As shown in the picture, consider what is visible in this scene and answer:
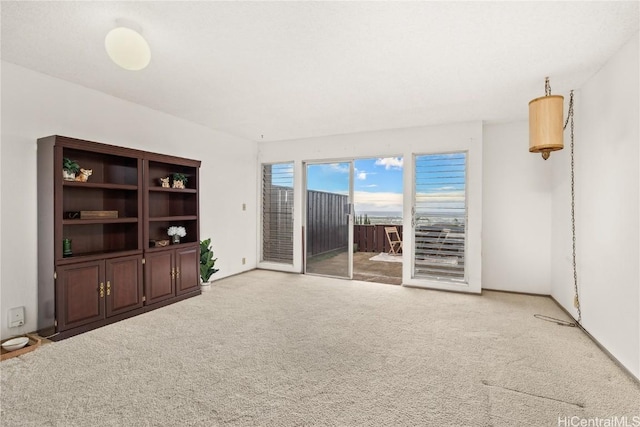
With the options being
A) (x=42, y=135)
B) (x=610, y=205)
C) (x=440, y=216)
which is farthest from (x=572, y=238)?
(x=42, y=135)

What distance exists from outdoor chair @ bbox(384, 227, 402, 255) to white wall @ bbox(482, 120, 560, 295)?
3.48m

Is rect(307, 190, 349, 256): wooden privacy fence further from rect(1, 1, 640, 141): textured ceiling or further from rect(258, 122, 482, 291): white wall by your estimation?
rect(1, 1, 640, 141): textured ceiling

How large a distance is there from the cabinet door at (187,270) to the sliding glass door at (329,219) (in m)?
1.99

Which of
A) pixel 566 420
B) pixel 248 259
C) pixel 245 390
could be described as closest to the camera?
pixel 566 420

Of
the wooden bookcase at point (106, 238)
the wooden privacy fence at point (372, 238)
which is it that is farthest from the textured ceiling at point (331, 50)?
the wooden privacy fence at point (372, 238)

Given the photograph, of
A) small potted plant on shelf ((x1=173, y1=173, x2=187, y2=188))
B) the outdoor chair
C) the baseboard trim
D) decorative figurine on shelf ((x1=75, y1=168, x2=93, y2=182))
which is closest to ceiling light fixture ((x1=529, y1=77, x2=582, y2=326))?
the baseboard trim

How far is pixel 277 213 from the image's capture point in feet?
19.0

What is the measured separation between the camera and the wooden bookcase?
277 centimetres

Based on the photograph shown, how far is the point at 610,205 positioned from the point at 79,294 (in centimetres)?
470

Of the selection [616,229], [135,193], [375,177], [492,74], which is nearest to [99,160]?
[135,193]

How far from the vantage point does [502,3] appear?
1875 mm

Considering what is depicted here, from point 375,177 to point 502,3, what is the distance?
583 centimetres

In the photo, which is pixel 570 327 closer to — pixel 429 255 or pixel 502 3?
pixel 429 255

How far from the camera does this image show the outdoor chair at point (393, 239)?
7.98 meters
